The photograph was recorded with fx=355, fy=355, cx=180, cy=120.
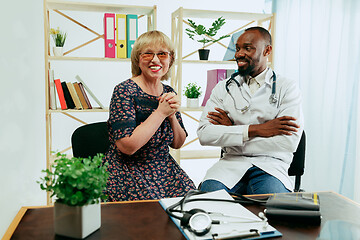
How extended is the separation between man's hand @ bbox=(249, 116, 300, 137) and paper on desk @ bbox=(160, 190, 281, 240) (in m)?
0.67

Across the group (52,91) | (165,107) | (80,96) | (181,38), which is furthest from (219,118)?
(52,91)

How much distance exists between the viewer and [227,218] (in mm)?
958

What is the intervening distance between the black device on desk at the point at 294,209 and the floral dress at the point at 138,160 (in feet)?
2.01

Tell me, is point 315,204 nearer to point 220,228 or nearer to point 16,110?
point 220,228

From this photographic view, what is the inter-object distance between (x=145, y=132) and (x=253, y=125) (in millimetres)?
588

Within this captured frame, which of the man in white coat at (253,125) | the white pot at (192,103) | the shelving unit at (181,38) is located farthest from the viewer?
the white pot at (192,103)

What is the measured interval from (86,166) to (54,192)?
0.09 metres

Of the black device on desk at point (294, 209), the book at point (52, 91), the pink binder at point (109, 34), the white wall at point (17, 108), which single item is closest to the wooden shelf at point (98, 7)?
the pink binder at point (109, 34)

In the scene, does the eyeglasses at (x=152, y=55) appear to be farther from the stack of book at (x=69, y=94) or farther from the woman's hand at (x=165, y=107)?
the stack of book at (x=69, y=94)

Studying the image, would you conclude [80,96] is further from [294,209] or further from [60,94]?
[294,209]

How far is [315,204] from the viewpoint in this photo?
3.32 feet

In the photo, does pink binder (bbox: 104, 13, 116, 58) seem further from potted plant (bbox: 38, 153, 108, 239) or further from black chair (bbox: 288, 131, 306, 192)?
potted plant (bbox: 38, 153, 108, 239)

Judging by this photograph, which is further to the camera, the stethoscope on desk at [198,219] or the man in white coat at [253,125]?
the man in white coat at [253,125]

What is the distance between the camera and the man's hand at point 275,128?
1740mm
